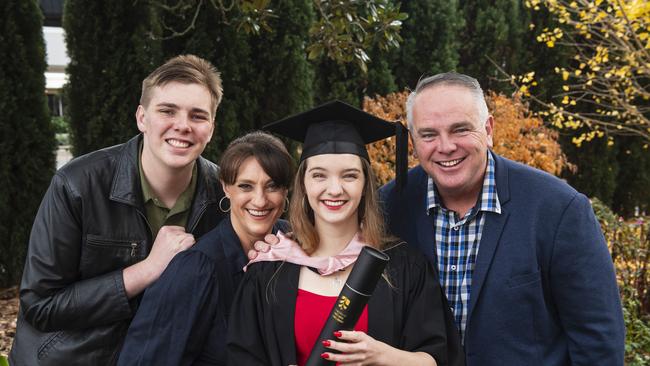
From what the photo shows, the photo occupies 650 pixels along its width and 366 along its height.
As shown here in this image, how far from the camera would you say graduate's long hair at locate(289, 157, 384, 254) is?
246cm

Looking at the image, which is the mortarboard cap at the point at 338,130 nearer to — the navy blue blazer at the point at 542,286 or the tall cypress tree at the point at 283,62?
the navy blue blazer at the point at 542,286

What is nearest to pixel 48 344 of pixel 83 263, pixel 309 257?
pixel 83 263

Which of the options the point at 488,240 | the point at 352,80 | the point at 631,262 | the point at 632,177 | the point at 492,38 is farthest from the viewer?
the point at 632,177

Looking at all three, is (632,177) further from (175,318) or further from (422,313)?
(175,318)

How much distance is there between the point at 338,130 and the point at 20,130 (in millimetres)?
4664

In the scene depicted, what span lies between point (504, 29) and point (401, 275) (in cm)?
823

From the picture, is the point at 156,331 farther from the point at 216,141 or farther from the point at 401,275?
the point at 216,141

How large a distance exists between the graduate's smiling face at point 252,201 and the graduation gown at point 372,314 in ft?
1.00

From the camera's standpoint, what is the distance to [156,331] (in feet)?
7.91

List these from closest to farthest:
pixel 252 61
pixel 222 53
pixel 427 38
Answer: pixel 222 53 < pixel 252 61 < pixel 427 38

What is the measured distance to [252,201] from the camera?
2639mm

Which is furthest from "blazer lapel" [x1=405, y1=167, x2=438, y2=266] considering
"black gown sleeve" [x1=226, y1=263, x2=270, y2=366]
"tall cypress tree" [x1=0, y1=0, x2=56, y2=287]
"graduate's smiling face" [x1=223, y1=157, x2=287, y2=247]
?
"tall cypress tree" [x1=0, y1=0, x2=56, y2=287]

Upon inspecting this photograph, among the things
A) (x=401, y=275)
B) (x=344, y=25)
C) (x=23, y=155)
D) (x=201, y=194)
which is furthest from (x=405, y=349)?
(x=23, y=155)

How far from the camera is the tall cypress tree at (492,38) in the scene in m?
9.86
